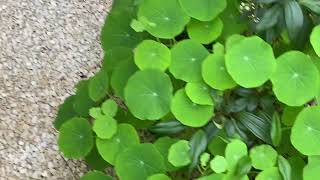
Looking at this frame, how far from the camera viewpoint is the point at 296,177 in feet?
5.17

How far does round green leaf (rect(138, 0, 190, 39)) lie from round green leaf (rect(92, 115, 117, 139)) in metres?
0.23

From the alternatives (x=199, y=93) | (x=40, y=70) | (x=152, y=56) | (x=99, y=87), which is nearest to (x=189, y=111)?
(x=199, y=93)

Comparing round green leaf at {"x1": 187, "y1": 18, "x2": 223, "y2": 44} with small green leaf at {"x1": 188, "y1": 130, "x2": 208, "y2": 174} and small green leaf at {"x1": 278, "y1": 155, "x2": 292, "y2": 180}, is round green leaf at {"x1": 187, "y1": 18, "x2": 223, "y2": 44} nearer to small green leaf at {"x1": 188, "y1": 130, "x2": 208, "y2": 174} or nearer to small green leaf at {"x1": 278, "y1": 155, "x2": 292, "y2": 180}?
small green leaf at {"x1": 188, "y1": 130, "x2": 208, "y2": 174}

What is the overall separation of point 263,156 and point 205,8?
1.17ft

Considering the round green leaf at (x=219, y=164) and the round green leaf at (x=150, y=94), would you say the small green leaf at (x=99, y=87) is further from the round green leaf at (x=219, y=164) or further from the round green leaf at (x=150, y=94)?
the round green leaf at (x=219, y=164)

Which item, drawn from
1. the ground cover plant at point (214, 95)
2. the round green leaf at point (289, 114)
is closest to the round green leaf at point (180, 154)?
the ground cover plant at point (214, 95)

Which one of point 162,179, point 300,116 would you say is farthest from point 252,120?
point 162,179

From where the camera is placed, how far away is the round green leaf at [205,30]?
161 centimetres

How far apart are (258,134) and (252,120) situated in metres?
0.03

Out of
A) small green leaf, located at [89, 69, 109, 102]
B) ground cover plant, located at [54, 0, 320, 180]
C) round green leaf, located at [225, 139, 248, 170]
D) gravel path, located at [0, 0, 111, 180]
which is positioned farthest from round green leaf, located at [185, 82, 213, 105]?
gravel path, located at [0, 0, 111, 180]

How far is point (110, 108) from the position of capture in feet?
5.44

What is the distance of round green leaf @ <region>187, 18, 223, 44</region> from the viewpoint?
161 centimetres

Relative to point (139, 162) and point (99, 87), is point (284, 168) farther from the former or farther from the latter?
point (99, 87)

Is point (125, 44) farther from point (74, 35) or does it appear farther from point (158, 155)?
point (74, 35)
